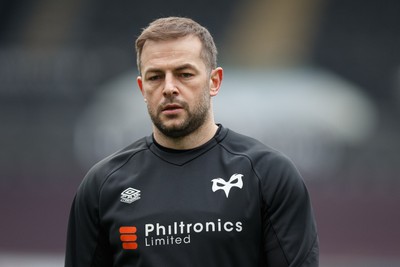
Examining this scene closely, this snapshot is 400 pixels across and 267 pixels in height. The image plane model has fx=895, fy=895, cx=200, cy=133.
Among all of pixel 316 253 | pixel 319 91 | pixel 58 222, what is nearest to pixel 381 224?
pixel 319 91

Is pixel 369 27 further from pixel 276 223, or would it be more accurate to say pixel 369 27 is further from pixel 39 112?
pixel 276 223

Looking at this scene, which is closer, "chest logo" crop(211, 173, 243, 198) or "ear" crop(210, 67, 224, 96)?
"chest logo" crop(211, 173, 243, 198)

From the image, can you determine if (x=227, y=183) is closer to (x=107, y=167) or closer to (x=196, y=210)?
(x=196, y=210)

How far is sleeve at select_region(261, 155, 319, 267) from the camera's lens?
8.60 feet

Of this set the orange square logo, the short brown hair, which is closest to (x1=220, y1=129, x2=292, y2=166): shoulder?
the short brown hair

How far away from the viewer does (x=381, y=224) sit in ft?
33.1

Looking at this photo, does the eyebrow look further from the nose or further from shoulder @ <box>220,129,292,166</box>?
shoulder @ <box>220,129,292,166</box>

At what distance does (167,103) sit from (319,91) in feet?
25.9

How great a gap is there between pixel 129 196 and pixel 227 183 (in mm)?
306

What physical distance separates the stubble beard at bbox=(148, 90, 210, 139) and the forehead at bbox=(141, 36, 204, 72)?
11 centimetres

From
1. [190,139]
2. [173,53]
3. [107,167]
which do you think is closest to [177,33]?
[173,53]

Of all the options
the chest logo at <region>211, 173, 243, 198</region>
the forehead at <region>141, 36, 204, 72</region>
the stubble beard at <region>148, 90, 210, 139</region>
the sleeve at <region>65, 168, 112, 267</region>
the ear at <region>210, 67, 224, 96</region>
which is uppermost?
the forehead at <region>141, 36, 204, 72</region>

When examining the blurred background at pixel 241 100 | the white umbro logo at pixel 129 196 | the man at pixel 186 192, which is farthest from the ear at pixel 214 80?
the blurred background at pixel 241 100

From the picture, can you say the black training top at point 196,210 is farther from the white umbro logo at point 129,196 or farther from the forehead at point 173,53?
the forehead at point 173,53
